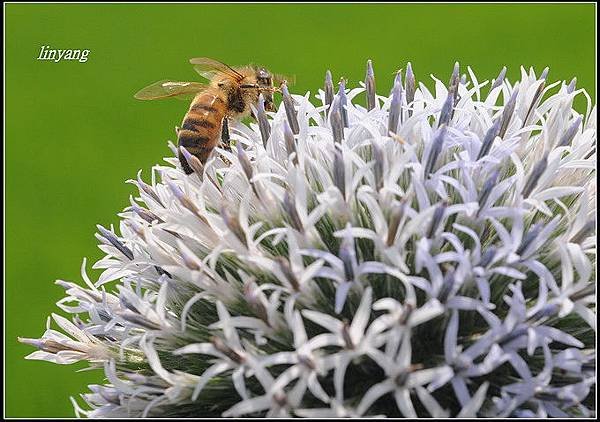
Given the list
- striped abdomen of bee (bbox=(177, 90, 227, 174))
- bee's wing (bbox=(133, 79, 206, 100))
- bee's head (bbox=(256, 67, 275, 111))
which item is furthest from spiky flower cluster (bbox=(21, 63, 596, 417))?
bee's wing (bbox=(133, 79, 206, 100))

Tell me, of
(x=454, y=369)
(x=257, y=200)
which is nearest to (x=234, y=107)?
(x=257, y=200)

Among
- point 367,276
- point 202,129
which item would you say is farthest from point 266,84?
point 367,276

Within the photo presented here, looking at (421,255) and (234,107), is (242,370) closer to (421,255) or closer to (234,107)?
(421,255)

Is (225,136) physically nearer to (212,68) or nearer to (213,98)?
(213,98)

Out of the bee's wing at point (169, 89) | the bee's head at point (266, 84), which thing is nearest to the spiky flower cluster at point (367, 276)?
the bee's head at point (266, 84)

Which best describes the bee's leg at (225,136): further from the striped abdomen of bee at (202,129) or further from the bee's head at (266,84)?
the bee's head at (266,84)

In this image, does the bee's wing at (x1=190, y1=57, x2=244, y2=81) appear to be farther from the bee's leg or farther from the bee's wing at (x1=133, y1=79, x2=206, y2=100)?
the bee's leg
